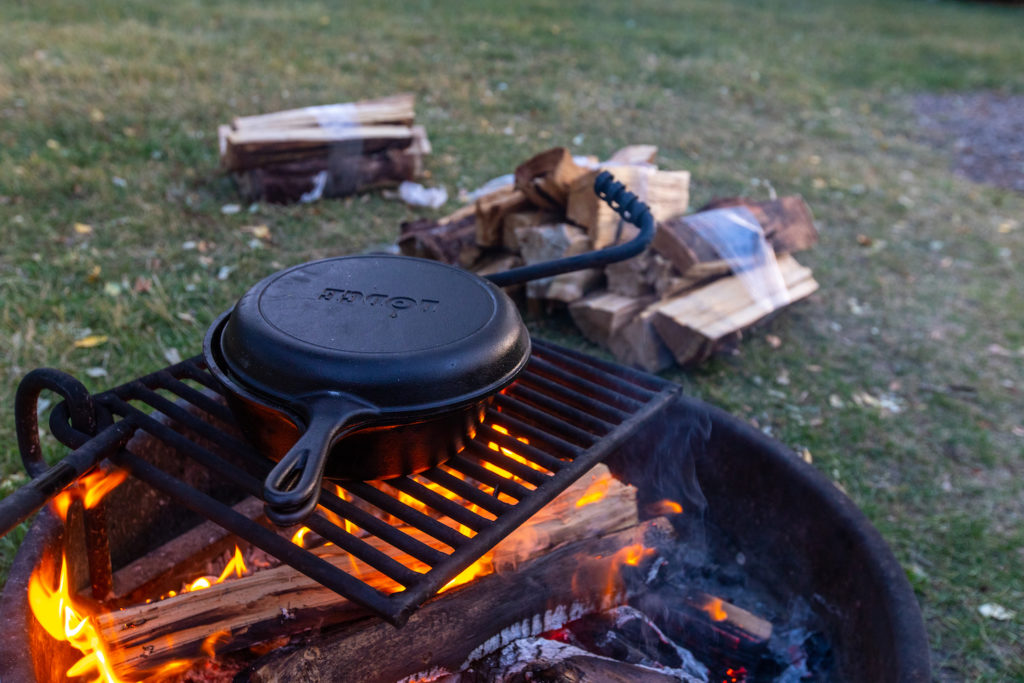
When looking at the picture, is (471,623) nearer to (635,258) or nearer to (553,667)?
(553,667)

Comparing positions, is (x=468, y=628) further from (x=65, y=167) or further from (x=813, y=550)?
(x=65, y=167)

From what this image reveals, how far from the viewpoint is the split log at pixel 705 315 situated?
11.0 ft

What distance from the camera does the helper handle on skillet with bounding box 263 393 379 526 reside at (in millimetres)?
1071

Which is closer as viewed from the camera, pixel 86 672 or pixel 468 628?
pixel 86 672

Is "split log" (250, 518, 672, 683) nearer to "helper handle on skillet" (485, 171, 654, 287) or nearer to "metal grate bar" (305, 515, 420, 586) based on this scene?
"metal grate bar" (305, 515, 420, 586)

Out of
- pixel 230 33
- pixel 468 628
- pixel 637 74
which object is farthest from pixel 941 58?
pixel 468 628

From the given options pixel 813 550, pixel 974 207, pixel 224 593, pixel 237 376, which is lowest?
pixel 974 207

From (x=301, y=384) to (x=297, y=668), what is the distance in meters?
0.62

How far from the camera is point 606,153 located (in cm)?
616

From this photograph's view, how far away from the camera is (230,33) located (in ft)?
26.9

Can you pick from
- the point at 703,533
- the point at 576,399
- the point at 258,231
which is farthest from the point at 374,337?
the point at 258,231

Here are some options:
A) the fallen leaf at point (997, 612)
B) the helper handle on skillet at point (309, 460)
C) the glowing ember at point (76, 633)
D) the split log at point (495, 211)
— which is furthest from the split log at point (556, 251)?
the glowing ember at point (76, 633)

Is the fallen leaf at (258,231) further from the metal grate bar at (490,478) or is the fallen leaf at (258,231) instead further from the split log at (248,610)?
the metal grate bar at (490,478)

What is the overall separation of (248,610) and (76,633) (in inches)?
13.7
